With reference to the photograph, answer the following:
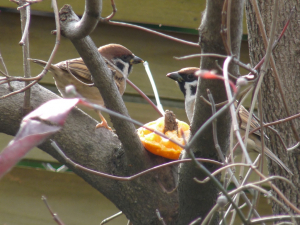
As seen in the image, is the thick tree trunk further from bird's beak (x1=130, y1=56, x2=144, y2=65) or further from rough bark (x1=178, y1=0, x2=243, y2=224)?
bird's beak (x1=130, y1=56, x2=144, y2=65)

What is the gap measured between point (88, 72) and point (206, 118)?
41.1 inches

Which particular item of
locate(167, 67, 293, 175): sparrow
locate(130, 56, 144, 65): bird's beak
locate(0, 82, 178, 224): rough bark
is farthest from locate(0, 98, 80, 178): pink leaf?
locate(130, 56, 144, 65): bird's beak

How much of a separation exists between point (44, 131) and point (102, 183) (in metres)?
0.99

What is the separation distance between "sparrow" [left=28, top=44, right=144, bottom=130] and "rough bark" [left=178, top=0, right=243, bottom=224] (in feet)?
1.43

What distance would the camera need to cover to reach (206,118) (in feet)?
3.06

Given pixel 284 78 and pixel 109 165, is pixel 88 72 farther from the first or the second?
pixel 284 78

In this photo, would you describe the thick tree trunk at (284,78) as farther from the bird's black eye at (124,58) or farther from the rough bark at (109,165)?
the bird's black eye at (124,58)

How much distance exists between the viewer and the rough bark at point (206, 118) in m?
0.77

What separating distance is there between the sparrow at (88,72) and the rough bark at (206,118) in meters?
0.43

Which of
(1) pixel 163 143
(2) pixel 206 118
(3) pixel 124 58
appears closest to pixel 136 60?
(3) pixel 124 58

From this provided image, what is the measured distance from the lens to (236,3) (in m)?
0.74

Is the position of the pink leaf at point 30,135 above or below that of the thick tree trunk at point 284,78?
above

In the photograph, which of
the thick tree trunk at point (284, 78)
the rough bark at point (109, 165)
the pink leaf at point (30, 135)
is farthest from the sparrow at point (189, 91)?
the pink leaf at point (30, 135)

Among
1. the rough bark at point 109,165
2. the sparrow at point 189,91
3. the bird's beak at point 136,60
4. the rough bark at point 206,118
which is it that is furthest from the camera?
the bird's beak at point 136,60
